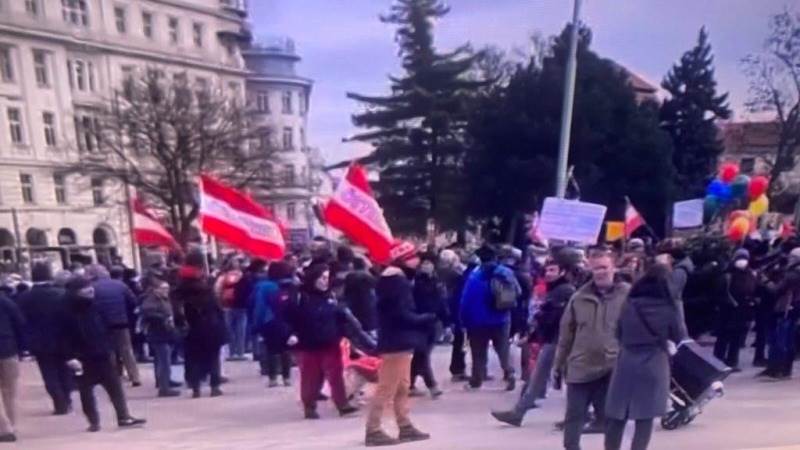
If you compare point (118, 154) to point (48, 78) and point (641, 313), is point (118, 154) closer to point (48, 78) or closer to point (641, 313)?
point (48, 78)

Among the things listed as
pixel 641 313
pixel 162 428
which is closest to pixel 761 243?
Result: pixel 641 313

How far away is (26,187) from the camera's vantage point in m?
51.2

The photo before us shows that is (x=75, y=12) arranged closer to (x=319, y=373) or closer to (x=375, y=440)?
(x=319, y=373)

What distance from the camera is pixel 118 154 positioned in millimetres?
40469

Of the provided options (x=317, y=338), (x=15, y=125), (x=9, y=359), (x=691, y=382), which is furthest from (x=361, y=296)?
(x=15, y=125)

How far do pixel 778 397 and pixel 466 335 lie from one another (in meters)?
3.56

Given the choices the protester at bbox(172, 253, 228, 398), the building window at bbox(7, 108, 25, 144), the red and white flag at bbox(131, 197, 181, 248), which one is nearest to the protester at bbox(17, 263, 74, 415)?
the protester at bbox(172, 253, 228, 398)

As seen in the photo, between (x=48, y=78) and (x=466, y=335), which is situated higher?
(x=48, y=78)

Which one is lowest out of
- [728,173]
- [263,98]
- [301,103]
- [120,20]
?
[728,173]

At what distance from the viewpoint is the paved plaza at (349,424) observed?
8.33 m

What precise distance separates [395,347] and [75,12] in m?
52.5

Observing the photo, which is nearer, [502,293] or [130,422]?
[130,422]

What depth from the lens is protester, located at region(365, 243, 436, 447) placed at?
27.1ft

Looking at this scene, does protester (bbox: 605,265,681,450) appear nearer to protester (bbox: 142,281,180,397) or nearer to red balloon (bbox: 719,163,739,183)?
protester (bbox: 142,281,180,397)
